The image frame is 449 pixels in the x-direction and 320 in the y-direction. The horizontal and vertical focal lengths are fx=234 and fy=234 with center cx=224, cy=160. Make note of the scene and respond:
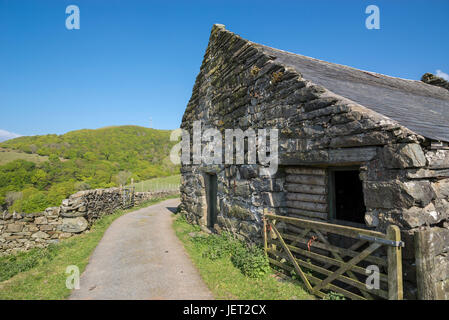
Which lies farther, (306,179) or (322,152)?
(306,179)

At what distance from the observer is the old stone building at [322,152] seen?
3117mm

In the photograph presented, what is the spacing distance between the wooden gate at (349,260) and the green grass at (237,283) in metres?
0.29

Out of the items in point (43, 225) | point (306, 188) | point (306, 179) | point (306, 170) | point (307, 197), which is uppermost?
point (306, 170)

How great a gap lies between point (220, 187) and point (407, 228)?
517cm

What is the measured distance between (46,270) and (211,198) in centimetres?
520

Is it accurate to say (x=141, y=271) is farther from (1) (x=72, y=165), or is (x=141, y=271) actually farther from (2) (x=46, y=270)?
(1) (x=72, y=165)

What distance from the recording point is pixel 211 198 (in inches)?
354

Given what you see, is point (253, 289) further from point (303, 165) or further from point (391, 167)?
point (391, 167)

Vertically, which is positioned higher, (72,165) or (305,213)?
(72,165)

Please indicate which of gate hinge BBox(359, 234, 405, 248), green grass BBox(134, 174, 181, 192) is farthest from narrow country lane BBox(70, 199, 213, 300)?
green grass BBox(134, 174, 181, 192)

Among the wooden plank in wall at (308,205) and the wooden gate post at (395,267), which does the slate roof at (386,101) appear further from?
the wooden plank in wall at (308,205)

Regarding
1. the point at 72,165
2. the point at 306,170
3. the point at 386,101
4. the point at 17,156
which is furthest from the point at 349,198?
the point at 17,156

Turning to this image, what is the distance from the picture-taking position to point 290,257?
4492 millimetres
